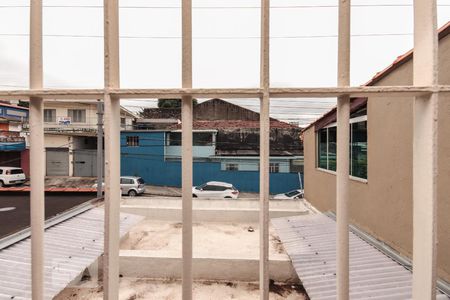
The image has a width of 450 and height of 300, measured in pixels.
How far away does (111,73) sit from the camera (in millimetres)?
1446

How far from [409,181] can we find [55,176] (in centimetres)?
2531

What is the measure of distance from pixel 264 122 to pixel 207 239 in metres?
6.59

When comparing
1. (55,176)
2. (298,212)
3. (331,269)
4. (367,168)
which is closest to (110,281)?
(331,269)

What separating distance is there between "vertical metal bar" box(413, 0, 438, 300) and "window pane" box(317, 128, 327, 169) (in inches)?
285

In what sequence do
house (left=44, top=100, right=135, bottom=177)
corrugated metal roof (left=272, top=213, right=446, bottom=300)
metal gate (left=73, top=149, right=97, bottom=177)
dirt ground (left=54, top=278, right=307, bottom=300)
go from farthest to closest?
1. metal gate (left=73, top=149, right=97, bottom=177)
2. house (left=44, top=100, right=135, bottom=177)
3. dirt ground (left=54, top=278, right=307, bottom=300)
4. corrugated metal roof (left=272, top=213, right=446, bottom=300)

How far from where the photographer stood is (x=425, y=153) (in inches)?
54.4

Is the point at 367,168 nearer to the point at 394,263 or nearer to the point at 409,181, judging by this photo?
the point at 409,181

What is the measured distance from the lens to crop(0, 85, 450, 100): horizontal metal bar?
136cm

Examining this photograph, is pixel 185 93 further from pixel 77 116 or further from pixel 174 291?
pixel 77 116

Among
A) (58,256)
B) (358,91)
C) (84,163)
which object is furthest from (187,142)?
(84,163)

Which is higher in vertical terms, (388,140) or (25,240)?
(388,140)

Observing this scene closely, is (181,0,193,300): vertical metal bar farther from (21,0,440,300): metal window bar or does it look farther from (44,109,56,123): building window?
(44,109,56,123): building window

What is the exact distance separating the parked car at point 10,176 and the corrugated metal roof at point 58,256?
1620cm

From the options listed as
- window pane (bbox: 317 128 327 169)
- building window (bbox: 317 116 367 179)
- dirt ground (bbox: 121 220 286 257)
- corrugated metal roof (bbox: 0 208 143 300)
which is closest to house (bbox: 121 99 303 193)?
window pane (bbox: 317 128 327 169)
